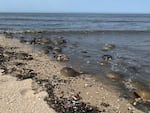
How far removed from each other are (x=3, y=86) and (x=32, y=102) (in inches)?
74.9

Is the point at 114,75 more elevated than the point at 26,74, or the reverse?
the point at 26,74

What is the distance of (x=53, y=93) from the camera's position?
10.2m

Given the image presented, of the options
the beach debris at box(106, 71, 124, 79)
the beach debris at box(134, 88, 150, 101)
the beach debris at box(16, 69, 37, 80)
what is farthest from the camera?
the beach debris at box(106, 71, 124, 79)

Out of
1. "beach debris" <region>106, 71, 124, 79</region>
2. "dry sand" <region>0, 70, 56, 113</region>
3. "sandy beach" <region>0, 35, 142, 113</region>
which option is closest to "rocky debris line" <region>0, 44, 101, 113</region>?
"sandy beach" <region>0, 35, 142, 113</region>

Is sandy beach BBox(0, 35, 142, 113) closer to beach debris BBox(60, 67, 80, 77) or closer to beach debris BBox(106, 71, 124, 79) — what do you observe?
beach debris BBox(60, 67, 80, 77)

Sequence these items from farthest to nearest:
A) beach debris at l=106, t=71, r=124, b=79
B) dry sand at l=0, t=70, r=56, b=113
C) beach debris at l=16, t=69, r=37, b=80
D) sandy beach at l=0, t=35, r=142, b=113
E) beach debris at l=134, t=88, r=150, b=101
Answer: beach debris at l=106, t=71, r=124, b=79, beach debris at l=16, t=69, r=37, b=80, beach debris at l=134, t=88, r=150, b=101, sandy beach at l=0, t=35, r=142, b=113, dry sand at l=0, t=70, r=56, b=113

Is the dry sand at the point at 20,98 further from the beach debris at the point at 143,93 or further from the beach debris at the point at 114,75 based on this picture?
the beach debris at the point at 114,75

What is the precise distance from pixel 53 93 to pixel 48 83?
3.82ft

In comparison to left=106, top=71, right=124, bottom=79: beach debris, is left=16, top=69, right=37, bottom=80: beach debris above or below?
above

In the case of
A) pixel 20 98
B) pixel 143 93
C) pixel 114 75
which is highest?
pixel 20 98

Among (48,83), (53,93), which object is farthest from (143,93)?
(48,83)

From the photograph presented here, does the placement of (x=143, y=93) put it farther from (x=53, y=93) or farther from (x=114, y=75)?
(x=53, y=93)

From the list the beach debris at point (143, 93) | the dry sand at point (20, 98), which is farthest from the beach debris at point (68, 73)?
the beach debris at point (143, 93)

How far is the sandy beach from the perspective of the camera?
890 cm
